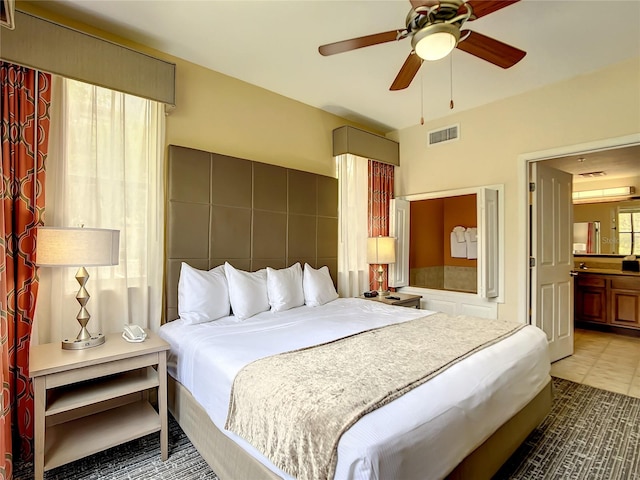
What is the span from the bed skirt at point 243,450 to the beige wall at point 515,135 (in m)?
1.78

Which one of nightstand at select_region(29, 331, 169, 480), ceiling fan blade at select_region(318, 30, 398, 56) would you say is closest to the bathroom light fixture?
ceiling fan blade at select_region(318, 30, 398, 56)

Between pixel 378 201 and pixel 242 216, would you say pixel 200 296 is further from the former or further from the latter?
pixel 378 201

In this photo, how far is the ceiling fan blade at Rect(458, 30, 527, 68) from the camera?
193 cm

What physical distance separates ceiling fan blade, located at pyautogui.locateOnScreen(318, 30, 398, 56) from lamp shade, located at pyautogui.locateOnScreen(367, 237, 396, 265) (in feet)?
8.07

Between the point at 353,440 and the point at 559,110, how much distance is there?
3.72 metres

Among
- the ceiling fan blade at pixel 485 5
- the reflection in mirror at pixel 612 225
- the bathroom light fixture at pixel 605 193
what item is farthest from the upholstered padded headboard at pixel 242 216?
the reflection in mirror at pixel 612 225

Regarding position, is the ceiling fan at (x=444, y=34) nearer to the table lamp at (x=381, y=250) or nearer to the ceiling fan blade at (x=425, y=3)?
the ceiling fan blade at (x=425, y=3)

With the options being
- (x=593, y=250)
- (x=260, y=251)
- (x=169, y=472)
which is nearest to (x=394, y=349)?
(x=169, y=472)

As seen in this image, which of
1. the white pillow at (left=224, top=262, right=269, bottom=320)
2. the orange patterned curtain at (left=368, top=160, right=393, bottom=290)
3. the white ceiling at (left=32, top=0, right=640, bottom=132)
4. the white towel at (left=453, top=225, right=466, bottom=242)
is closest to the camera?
the white ceiling at (left=32, top=0, right=640, bottom=132)

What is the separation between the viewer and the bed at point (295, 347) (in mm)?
1228

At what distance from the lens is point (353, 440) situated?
1.10m

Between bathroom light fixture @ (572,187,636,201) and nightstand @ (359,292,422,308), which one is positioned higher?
bathroom light fixture @ (572,187,636,201)

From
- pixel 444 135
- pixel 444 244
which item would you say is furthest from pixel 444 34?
pixel 444 244

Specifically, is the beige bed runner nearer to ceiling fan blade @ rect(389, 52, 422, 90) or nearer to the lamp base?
the lamp base
